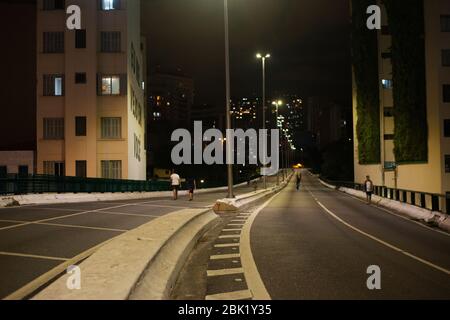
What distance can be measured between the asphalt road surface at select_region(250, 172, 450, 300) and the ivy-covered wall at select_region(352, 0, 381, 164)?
55.9 meters

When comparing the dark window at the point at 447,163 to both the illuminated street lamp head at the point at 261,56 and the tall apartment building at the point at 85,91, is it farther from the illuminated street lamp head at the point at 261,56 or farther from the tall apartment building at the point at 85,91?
the tall apartment building at the point at 85,91

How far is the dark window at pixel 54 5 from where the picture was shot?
47.1 m

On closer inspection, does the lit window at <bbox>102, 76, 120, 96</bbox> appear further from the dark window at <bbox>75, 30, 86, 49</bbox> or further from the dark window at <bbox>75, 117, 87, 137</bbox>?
the dark window at <bbox>75, 30, 86, 49</bbox>

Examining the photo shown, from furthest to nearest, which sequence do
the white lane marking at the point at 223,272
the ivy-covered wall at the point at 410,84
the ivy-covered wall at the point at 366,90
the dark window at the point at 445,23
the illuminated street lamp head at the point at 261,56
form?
the ivy-covered wall at the point at 366,90, the ivy-covered wall at the point at 410,84, the dark window at the point at 445,23, the illuminated street lamp head at the point at 261,56, the white lane marking at the point at 223,272

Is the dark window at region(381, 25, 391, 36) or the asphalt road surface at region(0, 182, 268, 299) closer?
the asphalt road surface at region(0, 182, 268, 299)

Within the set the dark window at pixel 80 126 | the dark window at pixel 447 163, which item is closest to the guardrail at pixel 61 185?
the dark window at pixel 80 126

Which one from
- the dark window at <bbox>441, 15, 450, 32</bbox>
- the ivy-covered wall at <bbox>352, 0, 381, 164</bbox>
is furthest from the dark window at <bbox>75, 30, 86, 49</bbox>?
the ivy-covered wall at <bbox>352, 0, 381, 164</bbox>

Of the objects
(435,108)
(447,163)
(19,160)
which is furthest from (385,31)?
(19,160)

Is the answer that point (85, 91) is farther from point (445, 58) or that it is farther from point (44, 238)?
point (44, 238)

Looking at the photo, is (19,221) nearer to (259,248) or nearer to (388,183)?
(259,248)

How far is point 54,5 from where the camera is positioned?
4722cm

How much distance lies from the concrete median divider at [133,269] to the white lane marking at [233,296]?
64 centimetres

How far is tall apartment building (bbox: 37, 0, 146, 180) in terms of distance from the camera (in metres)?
46.4

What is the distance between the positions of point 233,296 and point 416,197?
41246 millimetres
